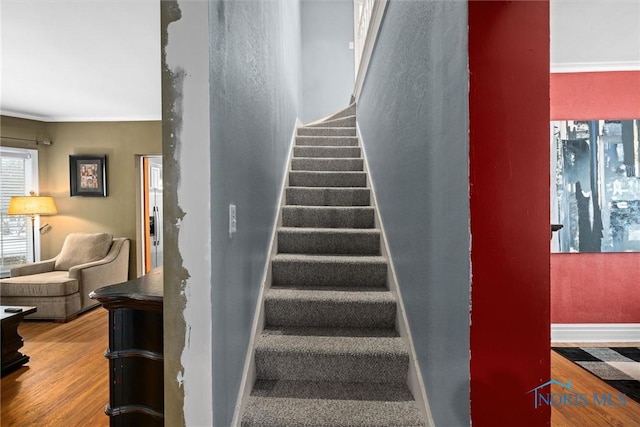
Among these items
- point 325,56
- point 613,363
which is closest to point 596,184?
point 613,363

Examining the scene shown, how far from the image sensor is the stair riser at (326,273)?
Result: 2117 mm

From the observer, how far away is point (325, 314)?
1.86m

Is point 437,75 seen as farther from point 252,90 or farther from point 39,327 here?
point 39,327

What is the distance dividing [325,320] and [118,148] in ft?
15.6

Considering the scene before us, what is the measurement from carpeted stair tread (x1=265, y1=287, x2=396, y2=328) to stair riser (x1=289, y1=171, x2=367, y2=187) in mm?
1329

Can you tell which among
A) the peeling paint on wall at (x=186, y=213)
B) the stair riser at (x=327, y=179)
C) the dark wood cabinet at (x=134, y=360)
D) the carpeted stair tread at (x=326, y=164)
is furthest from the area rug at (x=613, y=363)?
the dark wood cabinet at (x=134, y=360)

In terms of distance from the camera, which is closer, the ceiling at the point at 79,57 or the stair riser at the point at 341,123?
the ceiling at the point at 79,57

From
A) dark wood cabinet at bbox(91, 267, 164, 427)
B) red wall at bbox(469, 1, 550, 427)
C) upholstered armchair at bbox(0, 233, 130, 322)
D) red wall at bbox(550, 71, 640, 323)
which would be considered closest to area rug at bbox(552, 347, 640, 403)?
red wall at bbox(550, 71, 640, 323)

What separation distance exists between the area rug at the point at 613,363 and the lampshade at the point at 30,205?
638cm

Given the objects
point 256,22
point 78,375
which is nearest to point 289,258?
point 256,22

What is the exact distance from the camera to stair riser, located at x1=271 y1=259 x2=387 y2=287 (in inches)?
83.4

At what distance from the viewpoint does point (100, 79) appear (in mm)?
3570

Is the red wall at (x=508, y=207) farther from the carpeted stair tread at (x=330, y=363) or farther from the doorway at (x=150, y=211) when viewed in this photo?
the doorway at (x=150, y=211)

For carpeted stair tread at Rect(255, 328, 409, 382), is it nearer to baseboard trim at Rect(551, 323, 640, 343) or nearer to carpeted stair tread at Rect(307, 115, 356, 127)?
baseboard trim at Rect(551, 323, 640, 343)
